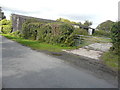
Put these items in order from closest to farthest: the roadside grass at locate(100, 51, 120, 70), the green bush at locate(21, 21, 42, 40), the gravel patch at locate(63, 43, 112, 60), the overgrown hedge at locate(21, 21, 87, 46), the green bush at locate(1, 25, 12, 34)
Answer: the roadside grass at locate(100, 51, 120, 70), the gravel patch at locate(63, 43, 112, 60), the overgrown hedge at locate(21, 21, 87, 46), the green bush at locate(21, 21, 42, 40), the green bush at locate(1, 25, 12, 34)

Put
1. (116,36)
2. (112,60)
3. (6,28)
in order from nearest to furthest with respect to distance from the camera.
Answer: (112,60) → (116,36) → (6,28)

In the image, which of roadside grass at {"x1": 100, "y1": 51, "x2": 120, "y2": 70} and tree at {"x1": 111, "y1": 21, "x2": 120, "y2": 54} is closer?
roadside grass at {"x1": 100, "y1": 51, "x2": 120, "y2": 70}

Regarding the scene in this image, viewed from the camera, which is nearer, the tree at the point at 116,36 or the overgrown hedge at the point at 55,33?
the tree at the point at 116,36

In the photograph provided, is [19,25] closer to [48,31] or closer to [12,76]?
[48,31]

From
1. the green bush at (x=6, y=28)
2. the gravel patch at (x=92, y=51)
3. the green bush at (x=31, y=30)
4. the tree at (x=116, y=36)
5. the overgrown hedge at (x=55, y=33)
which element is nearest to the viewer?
the tree at (x=116, y=36)

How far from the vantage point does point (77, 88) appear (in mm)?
3393

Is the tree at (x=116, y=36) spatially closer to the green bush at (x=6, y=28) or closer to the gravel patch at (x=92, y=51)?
the gravel patch at (x=92, y=51)

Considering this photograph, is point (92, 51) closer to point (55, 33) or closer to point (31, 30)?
point (55, 33)

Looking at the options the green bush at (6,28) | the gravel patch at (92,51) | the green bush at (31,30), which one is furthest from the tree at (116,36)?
the green bush at (6,28)

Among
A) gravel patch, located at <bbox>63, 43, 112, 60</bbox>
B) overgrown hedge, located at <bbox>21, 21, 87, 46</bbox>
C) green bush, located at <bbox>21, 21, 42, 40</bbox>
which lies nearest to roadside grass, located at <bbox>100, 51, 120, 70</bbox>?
gravel patch, located at <bbox>63, 43, 112, 60</bbox>

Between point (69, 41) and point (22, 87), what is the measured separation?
847 centimetres

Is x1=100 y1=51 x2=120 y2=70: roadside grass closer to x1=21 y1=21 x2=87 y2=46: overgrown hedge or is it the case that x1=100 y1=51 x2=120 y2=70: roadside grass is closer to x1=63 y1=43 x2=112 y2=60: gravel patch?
x1=63 y1=43 x2=112 y2=60: gravel patch

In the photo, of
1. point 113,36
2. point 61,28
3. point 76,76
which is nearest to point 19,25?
point 61,28

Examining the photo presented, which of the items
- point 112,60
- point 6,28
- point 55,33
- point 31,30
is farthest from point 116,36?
point 6,28
